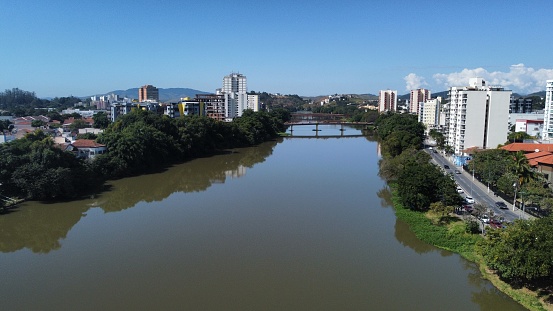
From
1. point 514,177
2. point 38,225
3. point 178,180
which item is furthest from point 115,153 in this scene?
point 514,177

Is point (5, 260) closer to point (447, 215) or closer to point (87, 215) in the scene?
point (87, 215)

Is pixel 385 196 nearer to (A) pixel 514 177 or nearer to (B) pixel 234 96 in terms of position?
(A) pixel 514 177

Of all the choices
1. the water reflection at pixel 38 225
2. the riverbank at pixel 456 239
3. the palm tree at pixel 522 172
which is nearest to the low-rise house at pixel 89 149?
the water reflection at pixel 38 225

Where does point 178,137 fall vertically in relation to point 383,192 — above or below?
above

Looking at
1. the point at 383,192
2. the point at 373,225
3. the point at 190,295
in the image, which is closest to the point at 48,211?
the point at 190,295

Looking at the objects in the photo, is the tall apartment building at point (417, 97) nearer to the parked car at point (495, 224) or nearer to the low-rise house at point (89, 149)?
the low-rise house at point (89, 149)

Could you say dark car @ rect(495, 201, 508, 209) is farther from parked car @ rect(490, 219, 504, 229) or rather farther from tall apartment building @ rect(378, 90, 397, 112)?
tall apartment building @ rect(378, 90, 397, 112)
